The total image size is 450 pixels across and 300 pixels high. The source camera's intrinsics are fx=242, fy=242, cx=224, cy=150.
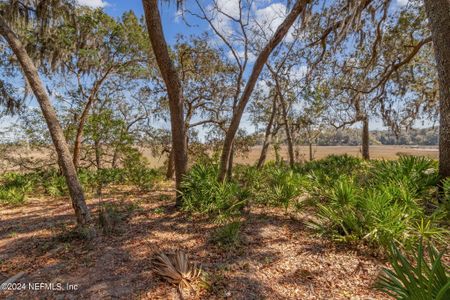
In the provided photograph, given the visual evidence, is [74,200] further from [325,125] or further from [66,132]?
[325,125]

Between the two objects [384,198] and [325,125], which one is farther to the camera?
[325,125]

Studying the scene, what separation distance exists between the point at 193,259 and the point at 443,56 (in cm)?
574

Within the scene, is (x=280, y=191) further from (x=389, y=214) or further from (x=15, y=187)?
(x=15, y=187)

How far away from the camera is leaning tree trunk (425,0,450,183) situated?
14.4ft

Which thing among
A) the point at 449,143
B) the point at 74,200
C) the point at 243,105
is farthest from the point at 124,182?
the point at 449,143

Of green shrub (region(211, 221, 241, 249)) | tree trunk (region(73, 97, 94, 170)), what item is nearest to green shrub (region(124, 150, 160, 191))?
tree trunk (region(73, 97, 94, 170))

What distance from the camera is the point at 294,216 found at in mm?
5266

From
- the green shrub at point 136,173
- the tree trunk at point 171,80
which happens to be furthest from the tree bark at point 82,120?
the tree trunk at point 171,80

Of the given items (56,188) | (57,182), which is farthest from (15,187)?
(56,188)

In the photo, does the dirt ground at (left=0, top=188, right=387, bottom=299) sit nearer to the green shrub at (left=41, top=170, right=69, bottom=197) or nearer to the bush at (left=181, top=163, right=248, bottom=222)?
the bush at (left=181, top=163, right=248, bottom=222)

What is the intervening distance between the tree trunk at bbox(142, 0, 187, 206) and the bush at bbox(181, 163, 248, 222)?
0.30 m

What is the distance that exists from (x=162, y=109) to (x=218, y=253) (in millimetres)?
10763

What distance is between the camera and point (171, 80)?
539 cm

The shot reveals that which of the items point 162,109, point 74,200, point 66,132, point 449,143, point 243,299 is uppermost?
point 162,109
